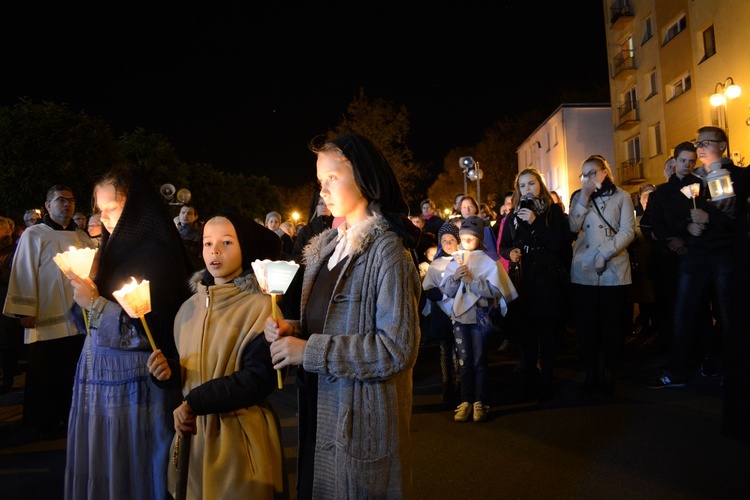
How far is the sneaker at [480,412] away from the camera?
532 centimetres

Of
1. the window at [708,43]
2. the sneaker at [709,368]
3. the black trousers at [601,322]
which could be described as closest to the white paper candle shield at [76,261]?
the black trousers at [601,322]

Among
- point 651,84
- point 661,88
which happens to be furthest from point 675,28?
point 651,84

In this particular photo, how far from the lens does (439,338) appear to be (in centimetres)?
622

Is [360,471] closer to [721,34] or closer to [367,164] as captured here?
[367,164]

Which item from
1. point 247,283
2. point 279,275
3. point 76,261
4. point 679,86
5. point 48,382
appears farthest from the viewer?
point 679,86

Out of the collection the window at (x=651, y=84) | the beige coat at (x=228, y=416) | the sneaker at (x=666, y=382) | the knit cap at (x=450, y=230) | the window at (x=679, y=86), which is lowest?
the sneaker at (x=666, y=382)

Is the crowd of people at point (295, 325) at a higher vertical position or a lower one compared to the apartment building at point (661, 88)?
lower

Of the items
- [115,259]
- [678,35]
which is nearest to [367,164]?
[115,259]

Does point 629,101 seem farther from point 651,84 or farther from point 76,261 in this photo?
point 76,261

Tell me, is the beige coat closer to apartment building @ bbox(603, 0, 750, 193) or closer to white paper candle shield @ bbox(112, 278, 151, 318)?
white paper candle shield @ bbox(112, 278, 151, 318)

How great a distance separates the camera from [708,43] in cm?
2144

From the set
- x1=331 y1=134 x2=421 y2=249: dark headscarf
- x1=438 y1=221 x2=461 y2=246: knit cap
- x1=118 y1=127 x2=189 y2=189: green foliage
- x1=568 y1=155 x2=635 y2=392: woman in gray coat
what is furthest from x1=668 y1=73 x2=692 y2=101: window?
x1=118 y1=127 x2=189 y2=189: green foliage

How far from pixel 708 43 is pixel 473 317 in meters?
22.0

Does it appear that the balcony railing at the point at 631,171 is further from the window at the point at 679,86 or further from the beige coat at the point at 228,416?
the beige coat at the point at 228,416
